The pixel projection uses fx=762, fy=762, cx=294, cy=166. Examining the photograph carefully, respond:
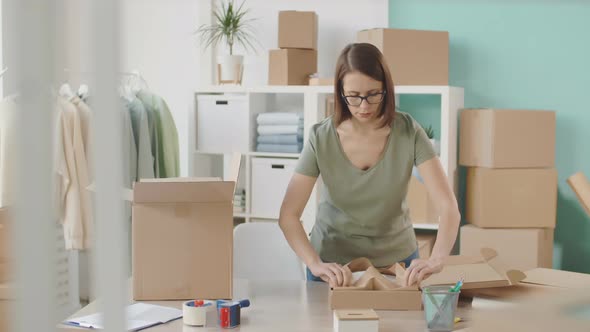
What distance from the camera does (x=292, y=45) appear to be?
4.21m

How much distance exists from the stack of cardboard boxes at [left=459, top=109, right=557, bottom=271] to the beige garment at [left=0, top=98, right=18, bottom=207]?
11.6ft

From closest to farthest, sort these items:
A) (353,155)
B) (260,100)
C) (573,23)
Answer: (353,155) → (573,23) → (260,100)

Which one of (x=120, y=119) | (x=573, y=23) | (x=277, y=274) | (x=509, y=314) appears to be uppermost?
(x=573, y=23)

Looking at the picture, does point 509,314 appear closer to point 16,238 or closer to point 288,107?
point 16,238

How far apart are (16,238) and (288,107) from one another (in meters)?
4.23

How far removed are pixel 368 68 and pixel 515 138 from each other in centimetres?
201

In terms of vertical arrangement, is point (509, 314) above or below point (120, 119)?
below

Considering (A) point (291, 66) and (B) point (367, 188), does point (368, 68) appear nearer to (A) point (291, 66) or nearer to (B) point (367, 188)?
(B) point (367, 188)

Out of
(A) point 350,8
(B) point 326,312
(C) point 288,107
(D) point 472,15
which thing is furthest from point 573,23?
(B) point 326,312

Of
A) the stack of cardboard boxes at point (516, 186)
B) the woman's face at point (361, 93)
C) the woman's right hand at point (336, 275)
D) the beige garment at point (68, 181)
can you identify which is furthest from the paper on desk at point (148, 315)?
the stack of cardboard boxes at point (516, 186)

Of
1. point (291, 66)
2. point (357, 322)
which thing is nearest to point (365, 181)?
point (357, 322)

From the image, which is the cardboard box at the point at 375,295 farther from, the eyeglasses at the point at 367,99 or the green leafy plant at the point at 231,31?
the green leafy plant at the point at 231,31

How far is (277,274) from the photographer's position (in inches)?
95.7

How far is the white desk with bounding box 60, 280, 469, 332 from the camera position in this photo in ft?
5.39
